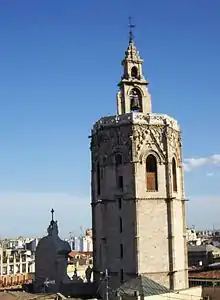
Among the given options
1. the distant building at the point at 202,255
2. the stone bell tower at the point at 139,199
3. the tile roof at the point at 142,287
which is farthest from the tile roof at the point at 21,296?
the distant building at the point at 202,255

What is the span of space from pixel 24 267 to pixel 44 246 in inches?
2609

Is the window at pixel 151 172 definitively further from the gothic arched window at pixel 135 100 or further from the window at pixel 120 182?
the gothic arched window at pixel 135 100

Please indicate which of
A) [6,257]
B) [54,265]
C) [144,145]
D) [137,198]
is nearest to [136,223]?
[137,198]

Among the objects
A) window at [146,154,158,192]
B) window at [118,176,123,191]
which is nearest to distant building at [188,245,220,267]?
window at [146,154,158,192]

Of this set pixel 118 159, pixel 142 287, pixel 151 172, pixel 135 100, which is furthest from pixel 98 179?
pixel 142 287

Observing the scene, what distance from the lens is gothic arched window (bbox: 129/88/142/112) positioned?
1919 inches

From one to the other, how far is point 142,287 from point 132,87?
1666cm

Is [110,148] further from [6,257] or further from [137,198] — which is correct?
[6,257]

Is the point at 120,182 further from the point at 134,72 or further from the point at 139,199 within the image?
the point at 134,72

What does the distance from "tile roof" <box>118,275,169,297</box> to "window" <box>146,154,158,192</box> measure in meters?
7.09

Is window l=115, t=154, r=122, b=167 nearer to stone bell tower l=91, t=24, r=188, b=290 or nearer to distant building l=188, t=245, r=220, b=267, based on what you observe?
stone bell tower l=91, t=24, r=188, b=290

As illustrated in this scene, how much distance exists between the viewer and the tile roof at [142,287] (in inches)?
1638

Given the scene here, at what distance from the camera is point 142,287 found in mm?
41938

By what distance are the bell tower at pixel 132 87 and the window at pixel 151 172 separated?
181 inches
